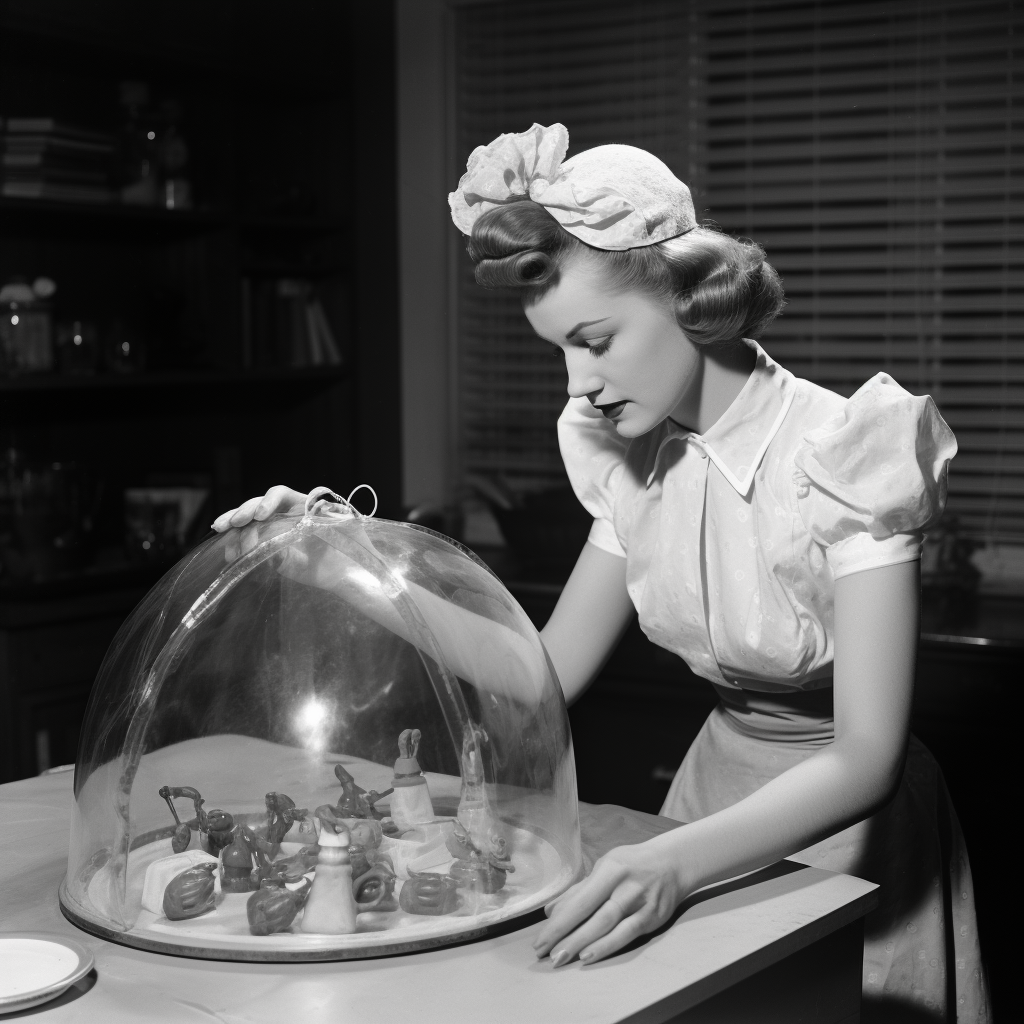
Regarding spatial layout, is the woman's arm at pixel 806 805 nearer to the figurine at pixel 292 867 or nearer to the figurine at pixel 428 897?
the figurine at pixel 428 897

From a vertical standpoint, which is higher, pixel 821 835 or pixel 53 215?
pixel 53 215

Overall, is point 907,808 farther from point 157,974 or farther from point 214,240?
point 214,240

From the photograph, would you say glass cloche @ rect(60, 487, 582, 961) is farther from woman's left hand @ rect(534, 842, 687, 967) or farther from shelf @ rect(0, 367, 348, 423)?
shelf @ rect(0, 367, 348, 423)

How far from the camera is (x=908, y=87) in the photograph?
11.3ft

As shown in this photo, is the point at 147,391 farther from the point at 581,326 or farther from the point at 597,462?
the point at 581,326

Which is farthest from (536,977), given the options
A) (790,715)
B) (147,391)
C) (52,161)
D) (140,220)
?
(147,391)

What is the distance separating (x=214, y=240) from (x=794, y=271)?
1.55 meters

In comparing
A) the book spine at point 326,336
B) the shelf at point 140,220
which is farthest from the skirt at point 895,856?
the book spine at point 326,336

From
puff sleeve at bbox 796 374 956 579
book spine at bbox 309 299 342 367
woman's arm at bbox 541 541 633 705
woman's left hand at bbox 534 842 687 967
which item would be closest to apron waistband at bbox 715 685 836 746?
woman's arm at bbox 541 541 633 705

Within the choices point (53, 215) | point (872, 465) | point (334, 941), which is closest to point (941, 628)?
point (872, 465)

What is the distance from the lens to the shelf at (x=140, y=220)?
3.24 m

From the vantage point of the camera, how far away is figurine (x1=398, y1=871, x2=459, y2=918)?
1.07 m

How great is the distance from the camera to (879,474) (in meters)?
1.29

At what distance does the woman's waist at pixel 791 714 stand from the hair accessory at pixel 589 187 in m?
0.54
